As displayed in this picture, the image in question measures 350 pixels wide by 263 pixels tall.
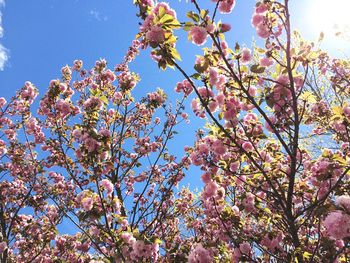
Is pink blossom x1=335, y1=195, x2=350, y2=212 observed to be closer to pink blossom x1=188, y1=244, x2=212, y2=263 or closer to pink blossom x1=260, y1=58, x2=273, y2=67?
pink blossom x1=188, y1=244, x2=212, y2=263

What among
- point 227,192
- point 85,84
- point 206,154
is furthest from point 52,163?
point 206,154

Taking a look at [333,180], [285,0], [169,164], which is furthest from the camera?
[169,164]

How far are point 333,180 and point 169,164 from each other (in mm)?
5677

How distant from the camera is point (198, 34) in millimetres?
4160

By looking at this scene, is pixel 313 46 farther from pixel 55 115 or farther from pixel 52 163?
pixel 52 163

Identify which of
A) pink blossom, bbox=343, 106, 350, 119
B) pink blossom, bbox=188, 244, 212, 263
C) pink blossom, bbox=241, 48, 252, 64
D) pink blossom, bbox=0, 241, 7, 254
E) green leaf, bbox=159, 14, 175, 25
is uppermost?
pink blossom, bbox=241, 48, 252, 64

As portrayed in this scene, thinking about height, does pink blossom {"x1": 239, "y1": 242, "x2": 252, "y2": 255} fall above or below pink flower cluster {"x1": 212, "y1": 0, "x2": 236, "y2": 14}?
below

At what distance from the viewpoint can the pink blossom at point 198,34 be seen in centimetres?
413

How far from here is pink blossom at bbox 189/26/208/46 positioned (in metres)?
4.13

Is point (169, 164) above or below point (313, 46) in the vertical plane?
above

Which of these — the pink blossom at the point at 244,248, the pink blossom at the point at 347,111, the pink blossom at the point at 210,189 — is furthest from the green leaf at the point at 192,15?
the pink blossom at the point at 244,248

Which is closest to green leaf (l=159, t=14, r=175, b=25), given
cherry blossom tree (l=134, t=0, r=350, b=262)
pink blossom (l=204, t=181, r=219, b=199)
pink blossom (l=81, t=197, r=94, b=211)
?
cherry blossom tree (l=134, t=0, r=350, b=262)

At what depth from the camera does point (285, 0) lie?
4.24 m

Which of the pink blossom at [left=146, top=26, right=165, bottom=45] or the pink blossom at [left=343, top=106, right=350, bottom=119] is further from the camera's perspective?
the pink blossom at [left=343, top=106, right=350, bottom=119]
